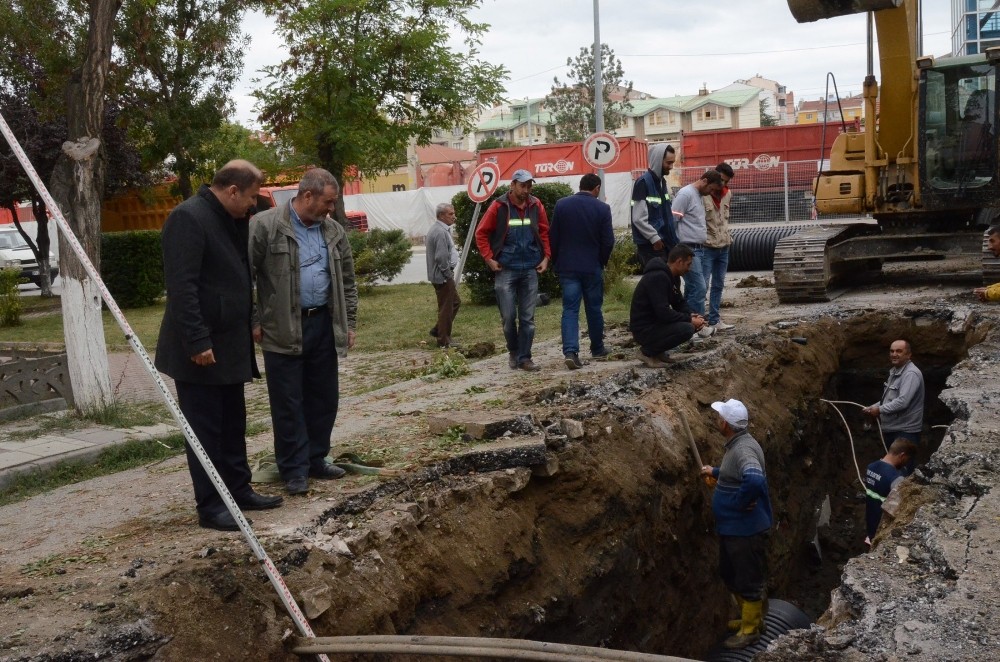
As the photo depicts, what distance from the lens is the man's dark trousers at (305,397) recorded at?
573cm

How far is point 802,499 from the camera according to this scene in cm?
1020

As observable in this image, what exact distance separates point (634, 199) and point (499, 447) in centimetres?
399

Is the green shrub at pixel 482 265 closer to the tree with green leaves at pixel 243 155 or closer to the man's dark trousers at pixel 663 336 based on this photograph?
the tree with green leaves at pixel 243 155

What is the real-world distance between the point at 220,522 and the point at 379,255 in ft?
47.3

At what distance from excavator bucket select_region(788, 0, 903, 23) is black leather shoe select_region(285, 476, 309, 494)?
8201 mm

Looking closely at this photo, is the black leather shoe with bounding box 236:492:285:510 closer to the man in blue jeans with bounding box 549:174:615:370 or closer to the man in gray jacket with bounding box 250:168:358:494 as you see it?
the man in gray jacket with bounding box 250:168:358:494

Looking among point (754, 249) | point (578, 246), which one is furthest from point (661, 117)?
point (578, 246)

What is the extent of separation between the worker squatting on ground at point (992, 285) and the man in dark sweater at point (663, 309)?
14.6 feet

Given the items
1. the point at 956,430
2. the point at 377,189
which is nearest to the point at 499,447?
the point at 956,430

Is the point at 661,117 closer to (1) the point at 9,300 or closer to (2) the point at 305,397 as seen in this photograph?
(1) the point at 9,300

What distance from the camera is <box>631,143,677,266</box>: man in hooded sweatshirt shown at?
9523 mm

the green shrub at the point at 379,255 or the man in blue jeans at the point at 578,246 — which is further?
the green shrub at the point at 379,255

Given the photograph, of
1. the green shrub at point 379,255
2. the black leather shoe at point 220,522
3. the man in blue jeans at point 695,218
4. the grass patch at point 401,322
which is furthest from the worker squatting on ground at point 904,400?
the green shrub at point 379,255

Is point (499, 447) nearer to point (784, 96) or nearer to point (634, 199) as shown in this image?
point (634, 199)
